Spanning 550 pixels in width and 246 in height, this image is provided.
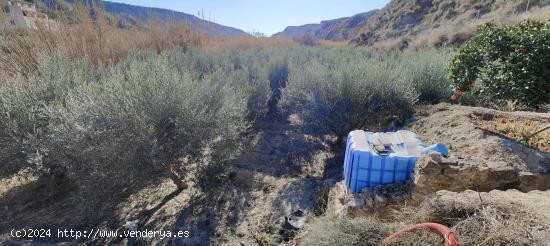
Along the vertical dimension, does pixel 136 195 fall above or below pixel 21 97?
below

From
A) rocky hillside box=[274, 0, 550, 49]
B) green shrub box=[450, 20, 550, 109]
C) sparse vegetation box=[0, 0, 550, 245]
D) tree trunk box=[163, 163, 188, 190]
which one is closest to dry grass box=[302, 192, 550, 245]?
sparse vegetation box=[0, 0, 550, 245]

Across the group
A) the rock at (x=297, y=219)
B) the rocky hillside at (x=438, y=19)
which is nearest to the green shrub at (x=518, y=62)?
the rock at (x=297, y=219)

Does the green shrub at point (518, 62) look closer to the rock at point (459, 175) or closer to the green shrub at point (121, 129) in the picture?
the rock at point (459, 175)

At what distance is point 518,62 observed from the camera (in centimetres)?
343

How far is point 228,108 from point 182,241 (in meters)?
1.68

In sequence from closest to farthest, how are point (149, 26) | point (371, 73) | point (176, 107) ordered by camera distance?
point (176, 107) → point (371, 73) → point (149, 26)

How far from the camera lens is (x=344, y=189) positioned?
3479 mm

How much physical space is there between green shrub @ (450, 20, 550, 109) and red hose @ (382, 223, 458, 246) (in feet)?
6.66

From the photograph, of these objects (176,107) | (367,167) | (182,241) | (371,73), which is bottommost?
(182,241)

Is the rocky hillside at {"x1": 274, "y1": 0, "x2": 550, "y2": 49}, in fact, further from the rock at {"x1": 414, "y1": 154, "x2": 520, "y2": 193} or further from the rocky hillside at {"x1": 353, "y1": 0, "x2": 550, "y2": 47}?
the rock at {"x1": 414, "y1": 154, "x2": 520, "y2": 193}

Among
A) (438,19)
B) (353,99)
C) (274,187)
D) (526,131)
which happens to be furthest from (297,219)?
(438,19)

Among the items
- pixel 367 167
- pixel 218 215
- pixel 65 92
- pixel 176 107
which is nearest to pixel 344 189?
pixel 367 167

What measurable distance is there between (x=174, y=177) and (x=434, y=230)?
300cm

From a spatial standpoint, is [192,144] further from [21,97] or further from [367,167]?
[21,97]
